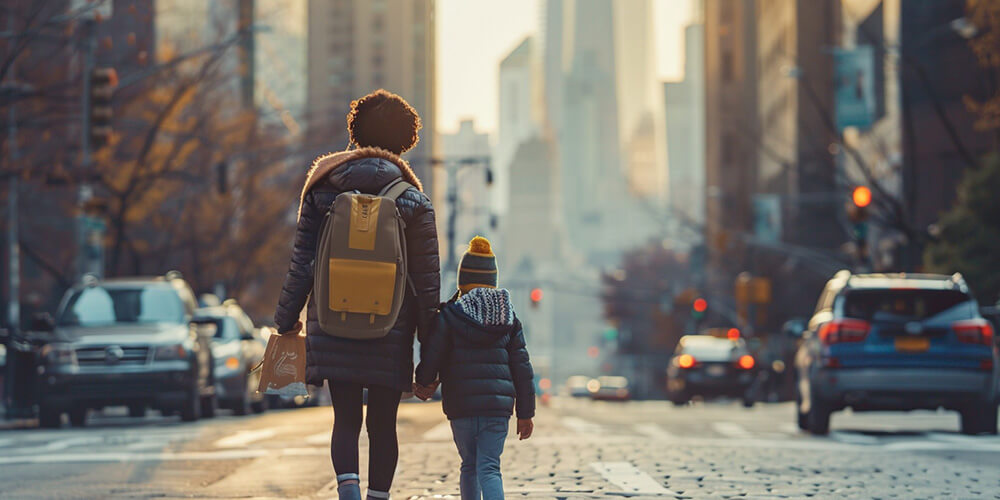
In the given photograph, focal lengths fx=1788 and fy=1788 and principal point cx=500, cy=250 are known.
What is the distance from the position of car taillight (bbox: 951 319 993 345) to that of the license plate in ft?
1.00

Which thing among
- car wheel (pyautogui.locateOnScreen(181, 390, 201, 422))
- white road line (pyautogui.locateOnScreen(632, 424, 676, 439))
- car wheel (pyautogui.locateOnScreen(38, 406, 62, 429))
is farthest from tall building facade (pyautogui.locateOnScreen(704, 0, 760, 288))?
car wheel (pyautogui.locateOnScreen(38, 406, 62, 429))

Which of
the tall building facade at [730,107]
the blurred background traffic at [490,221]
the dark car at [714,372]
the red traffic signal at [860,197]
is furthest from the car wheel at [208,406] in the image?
the tall building facade at [730,107]

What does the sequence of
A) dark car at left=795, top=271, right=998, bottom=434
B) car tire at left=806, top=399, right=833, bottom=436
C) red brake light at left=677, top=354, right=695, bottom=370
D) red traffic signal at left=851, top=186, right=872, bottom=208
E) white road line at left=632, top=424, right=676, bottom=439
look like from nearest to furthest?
white road line at left=632, top=424, right=676, bottom=439, dark car at left=795, top=271, right=998, bottom=434, car tire at left=806, top=399, right=833, bottom=436, red traffic signal at left=851, top=186, right=872, bottom=208, red brake light at left=677, top=354, right=695, bottom=370

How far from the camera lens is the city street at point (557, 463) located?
1053 cm

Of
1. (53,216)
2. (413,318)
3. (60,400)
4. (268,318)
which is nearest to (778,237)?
(268,318)

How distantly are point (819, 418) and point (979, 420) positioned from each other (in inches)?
62.1

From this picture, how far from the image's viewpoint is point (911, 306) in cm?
1775

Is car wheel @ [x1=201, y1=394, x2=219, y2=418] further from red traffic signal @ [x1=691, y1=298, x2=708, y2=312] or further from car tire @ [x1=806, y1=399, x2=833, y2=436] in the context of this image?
red traffic signal @ [x1=691, y1=298, x2=708, y2=312]

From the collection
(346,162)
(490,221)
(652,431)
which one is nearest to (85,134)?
(652,431)

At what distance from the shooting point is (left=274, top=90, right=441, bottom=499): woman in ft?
23.6

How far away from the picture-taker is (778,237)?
71062 mm

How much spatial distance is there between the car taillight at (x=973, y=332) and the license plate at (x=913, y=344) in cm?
30

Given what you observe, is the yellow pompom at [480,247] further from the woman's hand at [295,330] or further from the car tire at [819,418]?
the car tire at [819,418]

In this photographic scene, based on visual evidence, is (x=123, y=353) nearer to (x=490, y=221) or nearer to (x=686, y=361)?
(x=686, y=361)
